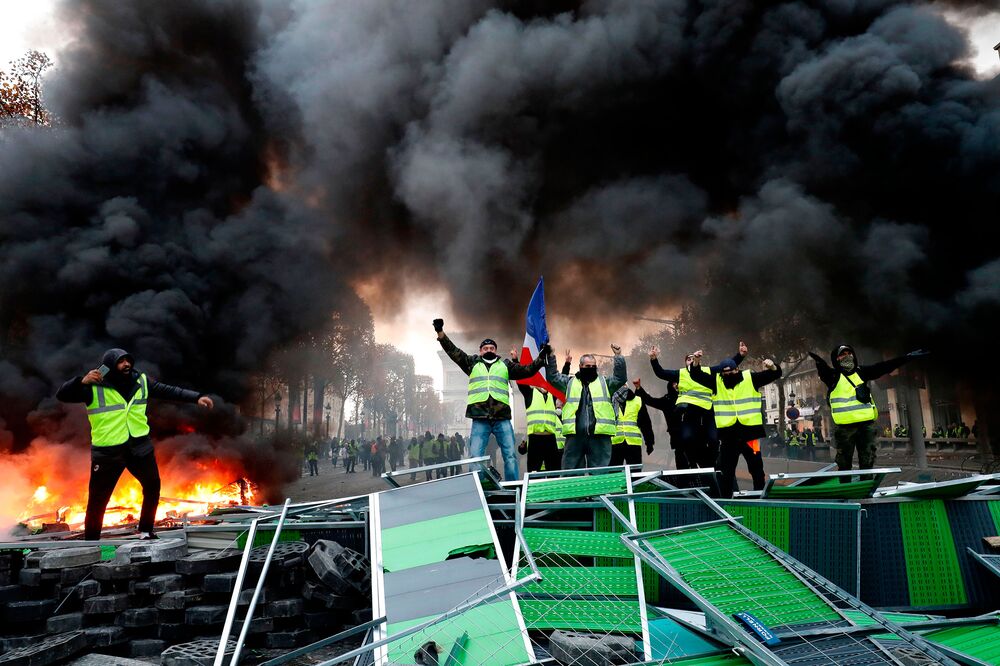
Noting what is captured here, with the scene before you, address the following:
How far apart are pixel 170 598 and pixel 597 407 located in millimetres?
3923

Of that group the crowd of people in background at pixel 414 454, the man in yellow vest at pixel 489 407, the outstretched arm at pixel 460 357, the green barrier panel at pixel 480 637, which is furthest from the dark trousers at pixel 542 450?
the crowd of people in background at pixel 414 454

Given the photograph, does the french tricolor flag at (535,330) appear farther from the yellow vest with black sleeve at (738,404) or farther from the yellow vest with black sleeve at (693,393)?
the yellow vest with black sleeve at (738,404)

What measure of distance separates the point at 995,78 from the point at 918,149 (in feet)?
7.91

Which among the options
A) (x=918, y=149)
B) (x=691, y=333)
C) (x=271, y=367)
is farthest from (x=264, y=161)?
(x=918, y=149)

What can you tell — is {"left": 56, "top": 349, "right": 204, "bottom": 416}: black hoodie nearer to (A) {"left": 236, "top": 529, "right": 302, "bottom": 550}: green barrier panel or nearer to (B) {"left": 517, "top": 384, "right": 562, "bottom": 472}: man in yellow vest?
(A) {"left": 236, "top": 529, "right": 302, "bottom": 550}: green barrier panel

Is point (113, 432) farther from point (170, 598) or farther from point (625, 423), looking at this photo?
point (625, 423)

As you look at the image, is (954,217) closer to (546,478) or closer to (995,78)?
(995,78)

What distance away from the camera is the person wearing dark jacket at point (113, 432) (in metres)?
5.00

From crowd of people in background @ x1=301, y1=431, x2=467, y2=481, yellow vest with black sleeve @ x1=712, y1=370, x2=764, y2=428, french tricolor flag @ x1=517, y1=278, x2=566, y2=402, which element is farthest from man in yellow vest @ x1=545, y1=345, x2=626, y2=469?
crowd of people in background @ x1=301, y1=431, x2=467, y2=481

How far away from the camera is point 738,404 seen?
6.05 meters

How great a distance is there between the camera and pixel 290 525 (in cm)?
422

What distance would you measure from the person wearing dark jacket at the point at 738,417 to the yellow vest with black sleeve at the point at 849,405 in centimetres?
57

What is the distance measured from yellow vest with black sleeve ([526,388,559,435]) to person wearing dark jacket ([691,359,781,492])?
5.70 ft

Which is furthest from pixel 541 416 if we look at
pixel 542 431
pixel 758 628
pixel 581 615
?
pixel 758 628
